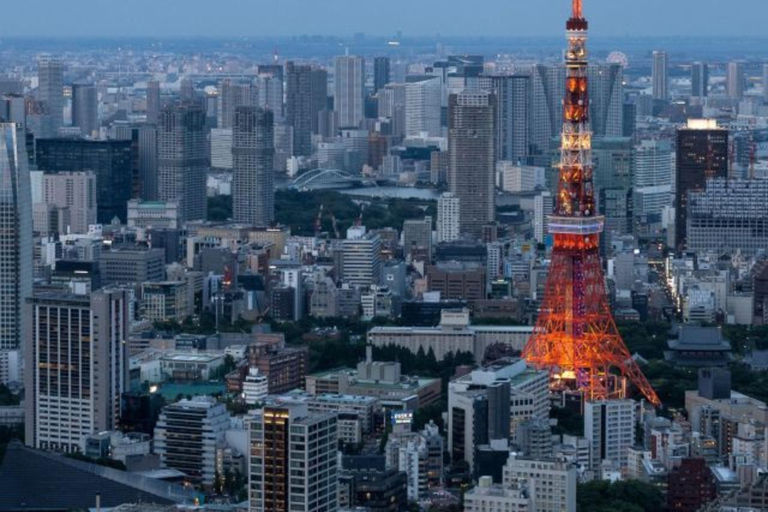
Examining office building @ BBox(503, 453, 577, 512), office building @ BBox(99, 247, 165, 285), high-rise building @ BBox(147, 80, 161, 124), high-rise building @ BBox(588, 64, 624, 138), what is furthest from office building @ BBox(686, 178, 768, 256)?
high-rise building @ BBox(147, 80, 161, 124)

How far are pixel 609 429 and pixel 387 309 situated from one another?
835cm

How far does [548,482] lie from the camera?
47.9 ft

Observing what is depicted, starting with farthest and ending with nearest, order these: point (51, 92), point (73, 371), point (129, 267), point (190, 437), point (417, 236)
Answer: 1. point (51, 92)
2. point (417, 236)
3. point (129, 267)
4. point (73, 371)
5. point (190, 437)

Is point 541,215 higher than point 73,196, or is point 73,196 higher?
point 73,196

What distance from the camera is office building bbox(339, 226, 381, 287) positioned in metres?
27.8

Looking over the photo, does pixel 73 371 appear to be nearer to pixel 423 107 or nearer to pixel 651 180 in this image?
pixel 651 180

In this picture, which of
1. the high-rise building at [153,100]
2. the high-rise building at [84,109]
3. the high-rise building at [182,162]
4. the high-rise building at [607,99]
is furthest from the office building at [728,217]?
the high-rise building at [84,109]

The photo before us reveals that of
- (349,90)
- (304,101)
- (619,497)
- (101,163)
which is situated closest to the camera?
(619,497)

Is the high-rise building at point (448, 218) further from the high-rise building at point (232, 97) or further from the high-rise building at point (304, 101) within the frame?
the high-rise building at point (304, 101)

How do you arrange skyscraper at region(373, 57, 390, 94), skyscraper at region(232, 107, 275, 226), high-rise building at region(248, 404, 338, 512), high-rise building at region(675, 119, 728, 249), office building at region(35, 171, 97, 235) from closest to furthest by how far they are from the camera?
1. high-rise building at region(248, 404, 338, 512)
2. high-rise building at region(675, 119, 728, 249)
3. office building at region(35, 171, 97, 235)
4. skyscraper at region(232, 107, 275, 226)
5. skyscraper at region(373, 57, 390, 94)

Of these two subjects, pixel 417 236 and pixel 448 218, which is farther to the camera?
pixel 448 218

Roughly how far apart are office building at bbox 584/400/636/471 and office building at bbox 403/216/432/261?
41.4 feet

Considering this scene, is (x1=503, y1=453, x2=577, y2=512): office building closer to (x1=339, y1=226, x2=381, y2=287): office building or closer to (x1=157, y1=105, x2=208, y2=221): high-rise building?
(x1=339, y1=226, x2=381, y2=287): office building

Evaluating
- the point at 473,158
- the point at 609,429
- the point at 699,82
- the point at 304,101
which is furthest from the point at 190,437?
the point at 699,82
